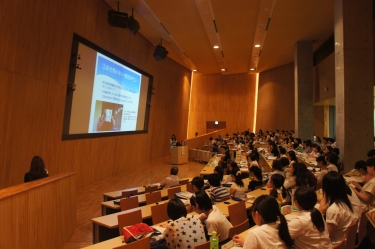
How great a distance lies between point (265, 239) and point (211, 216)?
3.08 feet

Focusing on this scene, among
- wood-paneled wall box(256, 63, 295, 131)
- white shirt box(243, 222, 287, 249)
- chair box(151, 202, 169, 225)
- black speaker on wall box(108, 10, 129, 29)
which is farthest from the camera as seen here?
wood-paneled wall box(256, 63, 295, 131)

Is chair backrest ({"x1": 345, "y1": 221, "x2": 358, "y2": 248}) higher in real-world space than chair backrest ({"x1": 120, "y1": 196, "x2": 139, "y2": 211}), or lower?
higher

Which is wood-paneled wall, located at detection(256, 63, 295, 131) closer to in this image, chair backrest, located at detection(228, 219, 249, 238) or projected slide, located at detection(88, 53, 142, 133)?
projected slide, located at detection(88, 53, 142, 133)

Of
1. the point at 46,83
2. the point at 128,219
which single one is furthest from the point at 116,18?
the point at 128,219

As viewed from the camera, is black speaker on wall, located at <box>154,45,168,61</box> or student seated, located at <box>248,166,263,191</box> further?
black speaker on wall, located at <box>154,45,168,61</box>

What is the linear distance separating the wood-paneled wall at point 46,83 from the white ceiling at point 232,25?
1464mm

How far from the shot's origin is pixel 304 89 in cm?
1262

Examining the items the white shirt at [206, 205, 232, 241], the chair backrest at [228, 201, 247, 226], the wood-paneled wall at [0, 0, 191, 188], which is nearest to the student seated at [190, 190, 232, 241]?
the white shirt at [206, 205, 232, 241]

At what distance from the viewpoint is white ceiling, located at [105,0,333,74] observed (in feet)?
28.9

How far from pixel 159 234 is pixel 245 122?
18.4 m

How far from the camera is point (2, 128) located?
17.6 feet

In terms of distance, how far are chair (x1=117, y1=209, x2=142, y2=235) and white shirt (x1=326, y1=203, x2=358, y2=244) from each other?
2216mm

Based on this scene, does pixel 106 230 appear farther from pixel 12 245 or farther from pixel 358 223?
pixel 358 223

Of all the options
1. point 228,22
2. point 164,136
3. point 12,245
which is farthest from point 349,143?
point 164,136
